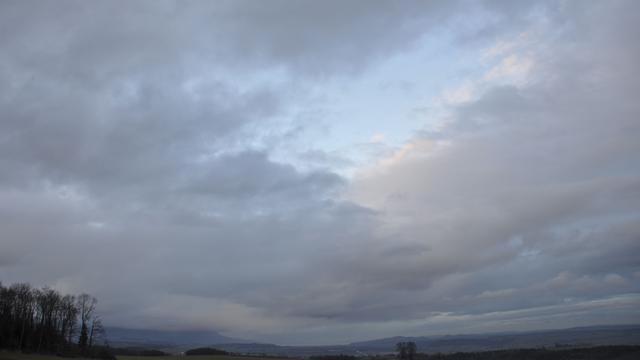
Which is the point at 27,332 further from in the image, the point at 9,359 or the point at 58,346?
the point at 9,359

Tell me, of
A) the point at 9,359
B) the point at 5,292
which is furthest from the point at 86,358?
the point at 9,359

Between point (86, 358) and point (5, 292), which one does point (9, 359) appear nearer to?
point (86, 358)

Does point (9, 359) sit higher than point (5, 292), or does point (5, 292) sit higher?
point (5, 292)

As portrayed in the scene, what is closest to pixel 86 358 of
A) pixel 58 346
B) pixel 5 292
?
pixel 58 346

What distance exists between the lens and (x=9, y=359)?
134m

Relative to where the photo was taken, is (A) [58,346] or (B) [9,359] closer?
(B) [9,359]

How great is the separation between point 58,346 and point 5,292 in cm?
2355

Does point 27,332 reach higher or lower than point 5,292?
lower

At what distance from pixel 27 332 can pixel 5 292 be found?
48.8ft

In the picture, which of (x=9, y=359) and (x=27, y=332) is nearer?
(x=9, y=359)

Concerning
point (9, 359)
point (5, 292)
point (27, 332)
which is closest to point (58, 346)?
point (27, 332)

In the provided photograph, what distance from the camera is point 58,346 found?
194875 mm

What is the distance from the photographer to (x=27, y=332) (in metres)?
190

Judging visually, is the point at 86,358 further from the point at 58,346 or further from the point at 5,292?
the point at 5,292
